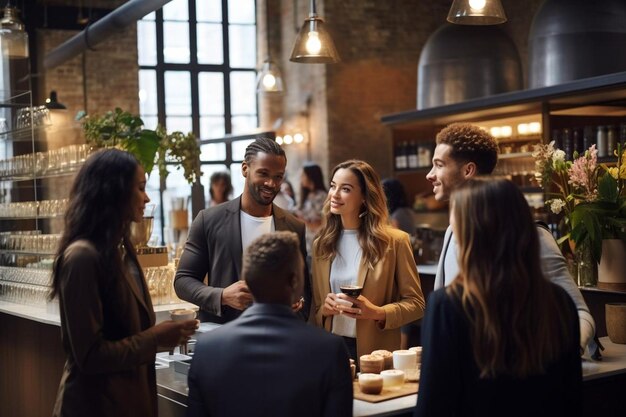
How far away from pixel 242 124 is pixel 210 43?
1.34 m

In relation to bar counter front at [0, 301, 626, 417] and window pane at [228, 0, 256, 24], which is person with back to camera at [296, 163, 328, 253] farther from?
window pane at [228, 0, 256, 24]

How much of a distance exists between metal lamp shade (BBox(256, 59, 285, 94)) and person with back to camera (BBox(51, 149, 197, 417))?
25.1ft

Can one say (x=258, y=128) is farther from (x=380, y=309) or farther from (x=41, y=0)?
(x=380, y=309)

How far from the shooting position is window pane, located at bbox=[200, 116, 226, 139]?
537 inches

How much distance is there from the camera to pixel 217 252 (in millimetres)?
3900

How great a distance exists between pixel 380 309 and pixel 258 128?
10.2 metres

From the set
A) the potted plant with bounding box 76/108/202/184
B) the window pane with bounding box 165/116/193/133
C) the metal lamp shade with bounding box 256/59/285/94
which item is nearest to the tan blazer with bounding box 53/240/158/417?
the potted plant with bounding box 76/108/202/184

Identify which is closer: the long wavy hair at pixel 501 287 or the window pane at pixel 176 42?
the long wavy hair at pixel 501 287

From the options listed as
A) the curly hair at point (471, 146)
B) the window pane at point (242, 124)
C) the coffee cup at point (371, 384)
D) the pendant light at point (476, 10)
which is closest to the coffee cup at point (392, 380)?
the coffee cup at point (371, 384)

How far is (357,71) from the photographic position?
12.6 meters

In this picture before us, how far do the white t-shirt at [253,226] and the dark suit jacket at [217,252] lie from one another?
31 mm

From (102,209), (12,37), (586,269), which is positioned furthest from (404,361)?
(12,37)

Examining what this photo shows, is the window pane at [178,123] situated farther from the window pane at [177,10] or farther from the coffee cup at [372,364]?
the coffee cup at [372,364]

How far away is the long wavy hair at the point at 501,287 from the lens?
2.30 metres
